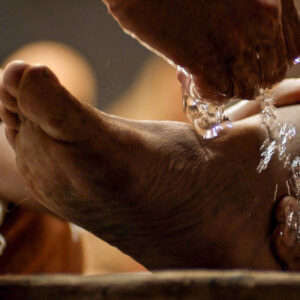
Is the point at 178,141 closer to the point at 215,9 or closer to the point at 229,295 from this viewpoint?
the point at 215,9

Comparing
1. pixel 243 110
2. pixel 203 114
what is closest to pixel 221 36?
pixel 203 114

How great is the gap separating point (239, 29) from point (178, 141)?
0.45ft

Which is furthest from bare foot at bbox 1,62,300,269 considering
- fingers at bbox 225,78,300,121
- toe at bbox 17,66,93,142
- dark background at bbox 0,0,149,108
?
dark background at bbox 0,0,149,108

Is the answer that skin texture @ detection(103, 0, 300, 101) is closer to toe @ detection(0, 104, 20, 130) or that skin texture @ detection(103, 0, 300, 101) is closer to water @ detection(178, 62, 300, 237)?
water @ detection(178, 62, 300, 237)

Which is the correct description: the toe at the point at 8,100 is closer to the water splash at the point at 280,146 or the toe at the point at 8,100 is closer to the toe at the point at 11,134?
the toe at the point at 11,134

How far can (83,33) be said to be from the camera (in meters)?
0.97

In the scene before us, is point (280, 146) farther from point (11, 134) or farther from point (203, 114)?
point (11, 134)

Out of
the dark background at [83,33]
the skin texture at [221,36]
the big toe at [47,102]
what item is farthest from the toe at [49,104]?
the dark background at [83,33]

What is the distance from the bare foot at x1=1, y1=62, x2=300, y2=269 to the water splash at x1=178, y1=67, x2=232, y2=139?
15mm

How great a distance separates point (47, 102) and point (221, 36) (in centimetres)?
21

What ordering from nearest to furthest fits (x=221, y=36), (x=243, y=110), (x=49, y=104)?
(x=49, y=104) < (x=221, y=36) < (x=243, y=110)

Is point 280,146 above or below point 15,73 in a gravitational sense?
below

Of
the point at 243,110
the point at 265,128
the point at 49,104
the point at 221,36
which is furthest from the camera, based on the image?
the point at 243,110

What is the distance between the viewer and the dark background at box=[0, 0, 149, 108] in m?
0.93
